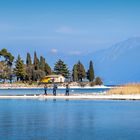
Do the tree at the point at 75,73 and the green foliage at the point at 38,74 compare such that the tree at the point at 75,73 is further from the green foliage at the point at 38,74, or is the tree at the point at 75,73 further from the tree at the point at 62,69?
the green foliage at the point at 38,74

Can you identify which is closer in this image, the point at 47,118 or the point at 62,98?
the point at 47,118

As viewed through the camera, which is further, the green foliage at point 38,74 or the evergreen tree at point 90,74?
the evergreen tree at point 90,74

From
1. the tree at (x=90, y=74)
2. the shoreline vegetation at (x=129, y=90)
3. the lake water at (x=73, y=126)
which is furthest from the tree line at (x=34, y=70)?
the lake water at (x=73, y=126)

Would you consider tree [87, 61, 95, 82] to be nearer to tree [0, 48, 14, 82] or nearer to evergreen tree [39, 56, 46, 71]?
evergreen tree [39, 56, 46, 71]

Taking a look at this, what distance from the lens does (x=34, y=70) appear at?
136625 mm

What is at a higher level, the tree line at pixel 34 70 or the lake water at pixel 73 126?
the tree line at pixel 34 70

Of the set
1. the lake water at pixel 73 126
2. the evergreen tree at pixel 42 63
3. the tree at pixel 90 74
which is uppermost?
the evergreen tree at pixel 42 63

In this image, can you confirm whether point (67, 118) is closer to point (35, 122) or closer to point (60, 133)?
point (35, 122)

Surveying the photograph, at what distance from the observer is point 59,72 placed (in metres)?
148

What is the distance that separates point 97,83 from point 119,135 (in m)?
121

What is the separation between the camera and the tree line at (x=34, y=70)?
444ft

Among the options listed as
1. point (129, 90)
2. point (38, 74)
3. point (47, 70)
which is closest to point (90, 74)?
point (47, 70)

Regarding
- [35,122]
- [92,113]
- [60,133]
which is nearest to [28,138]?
[60,133]

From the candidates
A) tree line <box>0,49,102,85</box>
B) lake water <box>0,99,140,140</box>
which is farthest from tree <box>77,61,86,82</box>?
lake water <box>0,99,140,140</box>
